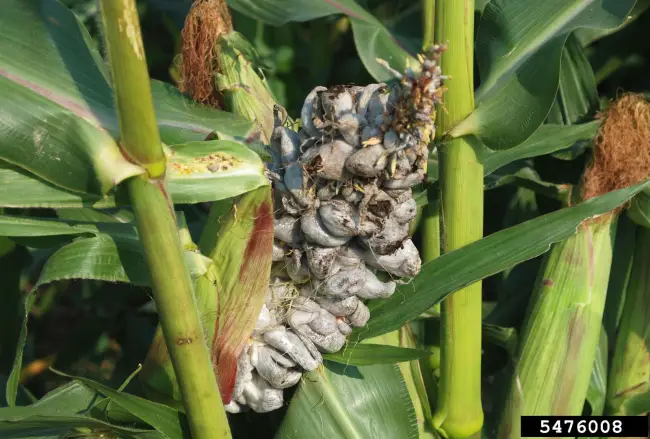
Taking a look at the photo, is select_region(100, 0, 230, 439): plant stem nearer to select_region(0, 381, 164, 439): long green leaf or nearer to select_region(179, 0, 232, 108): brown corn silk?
select_region(0, 381, 164, 439): long green leaf

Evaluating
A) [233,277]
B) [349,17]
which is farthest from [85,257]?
[349,17]

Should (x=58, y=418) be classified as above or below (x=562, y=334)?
below

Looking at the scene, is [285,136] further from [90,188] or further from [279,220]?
[90,188]

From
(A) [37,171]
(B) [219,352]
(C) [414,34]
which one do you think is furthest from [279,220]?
(C) [414,34]

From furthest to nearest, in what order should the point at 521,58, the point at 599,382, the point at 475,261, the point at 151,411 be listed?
the point at 599,382, the point at 521,58, the point at 475,261, the point at 151,411

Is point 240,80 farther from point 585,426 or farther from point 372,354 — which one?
point 585,426

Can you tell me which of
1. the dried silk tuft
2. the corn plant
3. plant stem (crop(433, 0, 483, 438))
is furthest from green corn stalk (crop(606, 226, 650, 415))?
plant stem (crop(433, 0, 483, 438))
